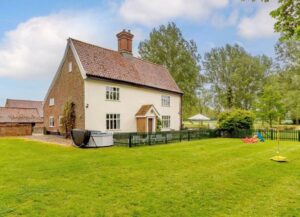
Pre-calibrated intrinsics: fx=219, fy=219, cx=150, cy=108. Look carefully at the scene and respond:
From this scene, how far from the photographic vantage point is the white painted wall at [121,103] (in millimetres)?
19484

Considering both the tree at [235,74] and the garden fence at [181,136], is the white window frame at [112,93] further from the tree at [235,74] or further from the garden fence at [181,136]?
the tree at [235,74]

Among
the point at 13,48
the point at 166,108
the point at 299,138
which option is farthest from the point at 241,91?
the point at 13,48

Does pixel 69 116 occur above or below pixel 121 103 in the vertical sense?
below

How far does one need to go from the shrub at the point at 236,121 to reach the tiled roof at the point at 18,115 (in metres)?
29.3

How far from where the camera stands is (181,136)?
19578mm

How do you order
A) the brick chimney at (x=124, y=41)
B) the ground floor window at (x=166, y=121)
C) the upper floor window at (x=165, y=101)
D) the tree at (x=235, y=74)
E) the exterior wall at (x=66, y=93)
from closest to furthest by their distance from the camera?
the exterior wall at (x=66, y=93) < the brick chimney at (x=124, y=41) < the upper floor window at (x=165, y=101) < the ground floor window at (x=166, y=121) < the tree at (x=235, y=74)

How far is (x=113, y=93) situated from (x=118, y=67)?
3385 millimetres

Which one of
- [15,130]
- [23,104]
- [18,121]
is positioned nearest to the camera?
[15,130]

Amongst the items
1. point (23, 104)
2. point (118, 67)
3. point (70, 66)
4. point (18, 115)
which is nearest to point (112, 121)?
point (118, 67)

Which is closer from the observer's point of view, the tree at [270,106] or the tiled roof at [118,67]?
the tiled roof at [118,67]

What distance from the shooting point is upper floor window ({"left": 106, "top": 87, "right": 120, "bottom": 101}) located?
20.9 meters

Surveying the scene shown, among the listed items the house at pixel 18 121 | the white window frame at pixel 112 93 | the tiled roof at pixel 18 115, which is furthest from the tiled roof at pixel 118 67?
the tiled roof at pixel 18 115

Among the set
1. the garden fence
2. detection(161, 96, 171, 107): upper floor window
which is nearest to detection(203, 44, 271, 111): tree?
detection(161, 96, 171, 107): upper floor window

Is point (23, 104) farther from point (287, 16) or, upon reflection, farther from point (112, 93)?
point (287, 16)
